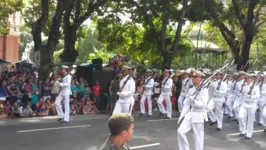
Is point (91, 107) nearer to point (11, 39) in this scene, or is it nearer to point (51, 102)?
point (51, 102)

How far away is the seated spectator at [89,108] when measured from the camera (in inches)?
668

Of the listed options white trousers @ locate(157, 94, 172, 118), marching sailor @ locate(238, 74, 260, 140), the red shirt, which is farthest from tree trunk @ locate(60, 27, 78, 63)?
marching sailor @ locate(238, 74, 260, 140)

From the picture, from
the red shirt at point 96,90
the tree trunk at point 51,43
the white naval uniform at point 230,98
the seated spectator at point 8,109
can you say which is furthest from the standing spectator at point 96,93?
the white naval uniform at point 230,98

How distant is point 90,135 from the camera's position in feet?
39.0

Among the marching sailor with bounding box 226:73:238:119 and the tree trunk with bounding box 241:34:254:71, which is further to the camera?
the tree trunk with bounding box 241:34:254:71

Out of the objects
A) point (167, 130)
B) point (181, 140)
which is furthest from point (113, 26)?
point (181, 140)

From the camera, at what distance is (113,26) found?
27.8m

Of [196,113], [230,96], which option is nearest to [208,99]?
[196,113]

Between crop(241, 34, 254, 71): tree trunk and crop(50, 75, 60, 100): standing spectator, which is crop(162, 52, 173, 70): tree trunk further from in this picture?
crop(50, 75, 60, 100): standing spectator

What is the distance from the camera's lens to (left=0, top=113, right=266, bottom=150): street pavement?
10.4m

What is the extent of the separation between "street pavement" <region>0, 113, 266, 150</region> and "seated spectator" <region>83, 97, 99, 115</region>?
1250 mm

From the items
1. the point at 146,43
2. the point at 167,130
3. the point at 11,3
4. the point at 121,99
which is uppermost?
the point at 11,3

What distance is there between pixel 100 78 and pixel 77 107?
6.96 feet

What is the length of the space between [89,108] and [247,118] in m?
6.56
